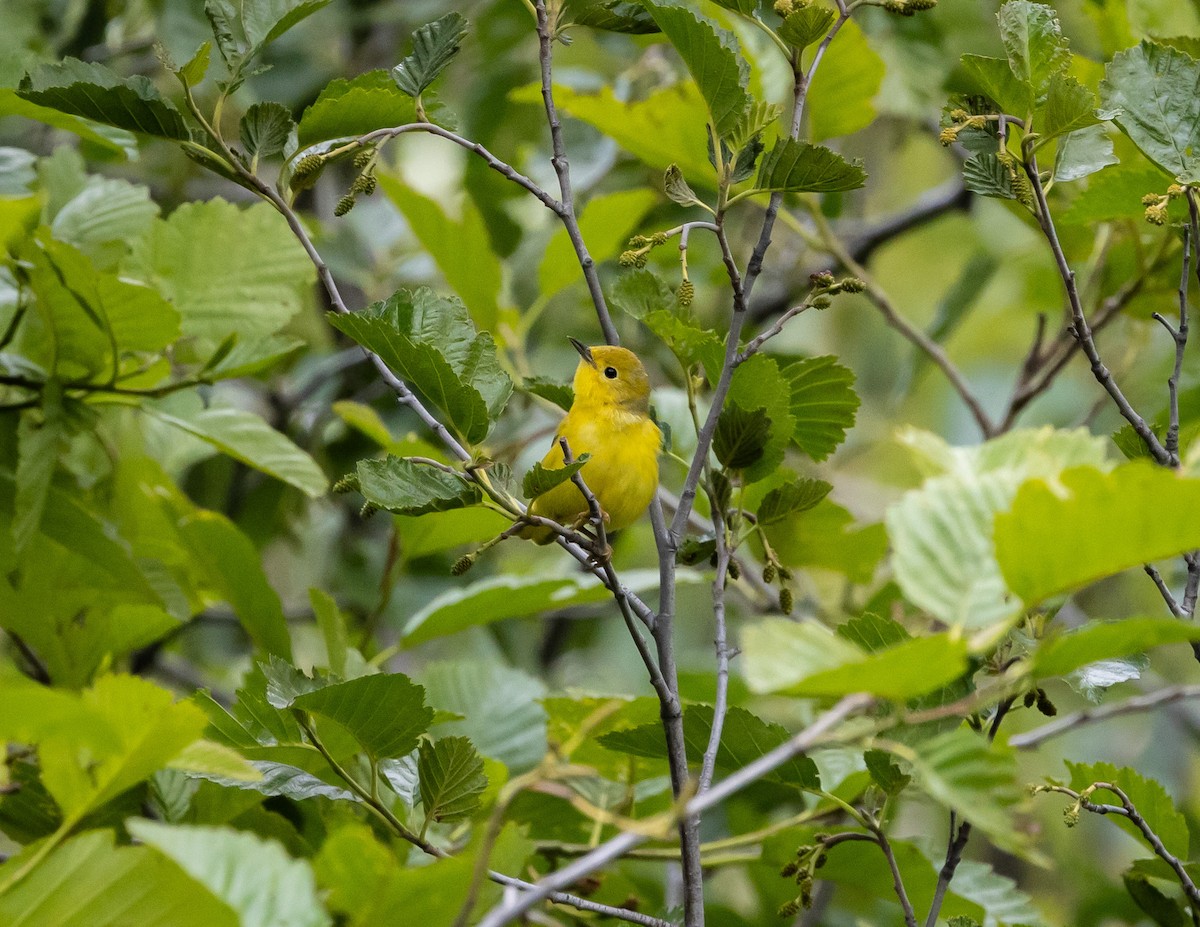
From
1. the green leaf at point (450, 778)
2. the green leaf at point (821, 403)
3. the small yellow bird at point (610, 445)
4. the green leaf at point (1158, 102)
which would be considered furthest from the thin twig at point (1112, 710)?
the small yellow bird at point (610, 445)

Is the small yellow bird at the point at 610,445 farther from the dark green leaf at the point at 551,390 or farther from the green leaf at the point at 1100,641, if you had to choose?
the green leaf at the point at 1100,641

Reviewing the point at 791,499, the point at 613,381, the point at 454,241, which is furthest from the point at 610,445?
→ the point at 791,499

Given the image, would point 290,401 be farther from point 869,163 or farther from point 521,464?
point 869,163

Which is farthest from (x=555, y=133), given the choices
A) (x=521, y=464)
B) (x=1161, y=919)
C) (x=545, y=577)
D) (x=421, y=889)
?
(x=521, y=464)

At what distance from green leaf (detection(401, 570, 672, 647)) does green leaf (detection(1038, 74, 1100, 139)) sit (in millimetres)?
952

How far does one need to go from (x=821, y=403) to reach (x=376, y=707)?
0.65 metres

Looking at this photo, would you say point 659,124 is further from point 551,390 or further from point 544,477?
point 544,477

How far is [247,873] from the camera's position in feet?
2.65

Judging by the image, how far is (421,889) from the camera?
0.86 m

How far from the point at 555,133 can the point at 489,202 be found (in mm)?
1947

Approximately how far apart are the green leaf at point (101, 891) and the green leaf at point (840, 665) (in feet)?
1.57

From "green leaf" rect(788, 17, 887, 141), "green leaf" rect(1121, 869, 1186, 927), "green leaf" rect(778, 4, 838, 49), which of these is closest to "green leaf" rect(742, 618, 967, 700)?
"green leaf" rect(778, 4, 838, 49)

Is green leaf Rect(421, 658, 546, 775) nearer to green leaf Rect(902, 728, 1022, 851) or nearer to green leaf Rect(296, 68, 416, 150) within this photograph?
green leaf Rect(296, 68, 416, 150)

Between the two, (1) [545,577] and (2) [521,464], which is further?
(2) [521,464]
